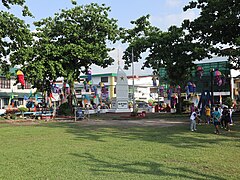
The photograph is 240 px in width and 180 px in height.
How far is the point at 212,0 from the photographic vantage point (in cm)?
2222

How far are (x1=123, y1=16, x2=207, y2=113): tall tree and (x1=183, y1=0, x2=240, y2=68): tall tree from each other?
1402 millimetres

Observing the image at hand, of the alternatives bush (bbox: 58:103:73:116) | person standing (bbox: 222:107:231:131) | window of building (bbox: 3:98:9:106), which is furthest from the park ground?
window of building (bbox: 3:98:9:106)

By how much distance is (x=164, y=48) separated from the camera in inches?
1110

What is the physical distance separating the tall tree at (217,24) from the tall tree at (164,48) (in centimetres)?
140

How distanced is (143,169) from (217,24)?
15644 millimetres

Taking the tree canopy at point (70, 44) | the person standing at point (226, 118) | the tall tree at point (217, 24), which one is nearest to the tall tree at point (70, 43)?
the tree canopy at point (70, 44)

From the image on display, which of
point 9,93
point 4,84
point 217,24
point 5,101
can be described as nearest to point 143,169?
point 217,24

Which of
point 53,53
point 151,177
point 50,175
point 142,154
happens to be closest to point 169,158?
point 142,154

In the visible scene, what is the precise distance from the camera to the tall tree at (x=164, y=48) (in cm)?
2661

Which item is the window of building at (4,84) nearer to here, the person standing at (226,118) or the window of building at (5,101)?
the window of building at (5,101)

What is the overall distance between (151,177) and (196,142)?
229 inches

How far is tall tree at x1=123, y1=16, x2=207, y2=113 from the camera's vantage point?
2661cm

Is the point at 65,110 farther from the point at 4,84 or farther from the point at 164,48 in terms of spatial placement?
the point at 4,84

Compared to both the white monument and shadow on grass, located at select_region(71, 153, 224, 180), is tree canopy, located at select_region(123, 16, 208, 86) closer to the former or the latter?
the white monument
